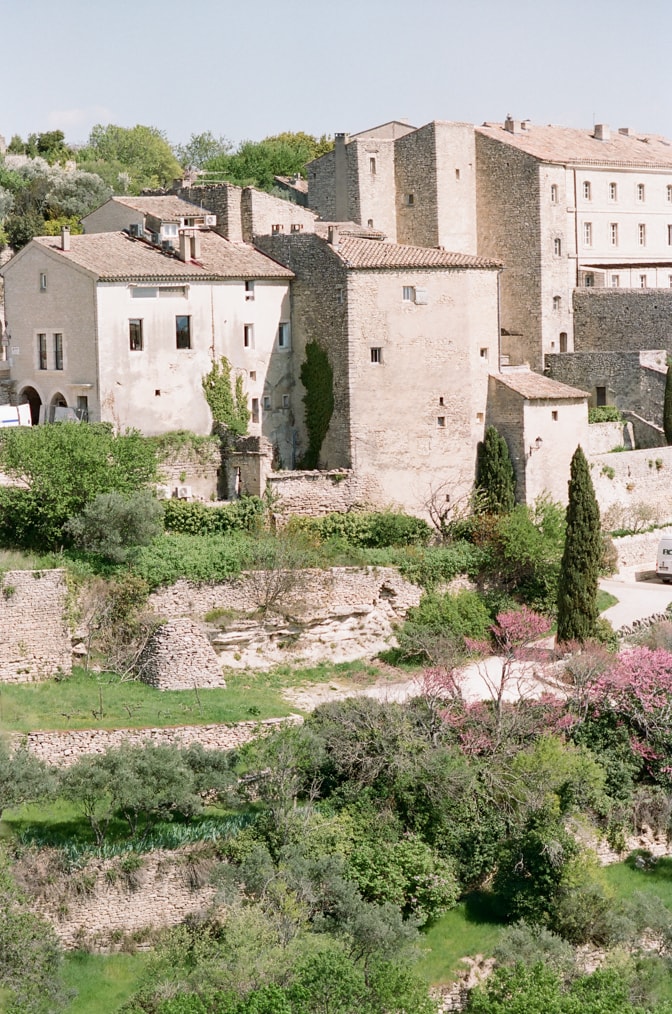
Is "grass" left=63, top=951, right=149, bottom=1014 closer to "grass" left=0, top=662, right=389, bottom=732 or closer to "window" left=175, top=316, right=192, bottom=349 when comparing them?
"grass" left=0, top=662, right=389, bottom=732

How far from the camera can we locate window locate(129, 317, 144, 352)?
141 feet

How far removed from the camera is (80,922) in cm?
2864

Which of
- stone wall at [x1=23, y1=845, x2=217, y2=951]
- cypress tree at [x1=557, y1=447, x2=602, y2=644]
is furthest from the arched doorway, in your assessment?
stone wall at [x1=23, y1=845, x2=217, y2=951]

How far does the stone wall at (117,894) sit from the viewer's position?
2848cm

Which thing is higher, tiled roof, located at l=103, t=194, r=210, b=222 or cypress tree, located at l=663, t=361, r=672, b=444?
tiled roof, located at l=103, t=194, r=210, b=222

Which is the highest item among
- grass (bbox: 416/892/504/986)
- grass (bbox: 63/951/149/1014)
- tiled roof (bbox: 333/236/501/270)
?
tiled roof (bbox: 333/236/501/270)

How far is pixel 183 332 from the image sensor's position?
4372 cm

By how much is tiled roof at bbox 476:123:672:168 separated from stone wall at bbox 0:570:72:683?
83.0 feet

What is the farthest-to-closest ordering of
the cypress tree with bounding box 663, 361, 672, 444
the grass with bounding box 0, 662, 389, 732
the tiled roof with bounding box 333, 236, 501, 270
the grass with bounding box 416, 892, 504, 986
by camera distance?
the cypress tree with bounding box 663, 361, 672, 444
the tiled roof with bounding box 333, 236, 501, 270
the grass with bounding box 0, 662, 389, 732
the grass with bounding box 416, 892, 504, 986

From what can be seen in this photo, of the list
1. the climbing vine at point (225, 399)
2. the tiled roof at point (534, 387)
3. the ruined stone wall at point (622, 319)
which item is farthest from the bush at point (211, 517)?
the ruined stone wall at point (622, 319)

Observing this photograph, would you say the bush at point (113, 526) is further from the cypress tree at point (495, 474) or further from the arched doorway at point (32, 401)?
the cypress tree at point (495, 474)

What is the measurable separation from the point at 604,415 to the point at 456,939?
2395 cm

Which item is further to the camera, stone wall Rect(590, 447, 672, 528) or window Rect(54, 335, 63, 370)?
stone wall Rect(590, 447, 672, 528)

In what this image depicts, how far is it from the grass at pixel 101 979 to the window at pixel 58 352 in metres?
19.6
